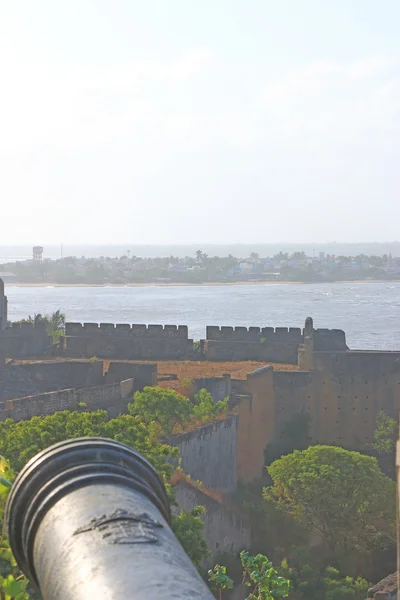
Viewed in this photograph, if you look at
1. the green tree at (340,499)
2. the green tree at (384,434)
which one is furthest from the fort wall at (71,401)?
the green tree at (384,434)

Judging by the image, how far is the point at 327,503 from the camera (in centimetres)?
2014

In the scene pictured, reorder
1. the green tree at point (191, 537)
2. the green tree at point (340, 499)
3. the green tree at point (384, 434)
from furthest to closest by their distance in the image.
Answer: the green tree at point (384, 434), the green tree at point (340, 499), the green tree at point (191, 537)

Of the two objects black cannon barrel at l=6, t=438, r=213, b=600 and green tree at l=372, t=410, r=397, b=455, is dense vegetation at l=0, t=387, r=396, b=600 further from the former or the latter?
black cannon barrel at l=6, t=438, r=213, b=600

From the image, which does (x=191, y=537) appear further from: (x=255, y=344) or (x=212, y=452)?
(x=255, y=344)

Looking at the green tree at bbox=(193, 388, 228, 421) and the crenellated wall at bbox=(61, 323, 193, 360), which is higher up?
the crenellated wall at bbox=(61, 323, 193, 360)

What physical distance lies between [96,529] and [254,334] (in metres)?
26.8

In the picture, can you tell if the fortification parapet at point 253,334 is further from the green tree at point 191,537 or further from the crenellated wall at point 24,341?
the green tree at point 191,537

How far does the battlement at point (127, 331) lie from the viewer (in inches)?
1209

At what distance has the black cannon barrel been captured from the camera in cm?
324

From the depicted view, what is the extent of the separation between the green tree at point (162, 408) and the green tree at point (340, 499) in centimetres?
201

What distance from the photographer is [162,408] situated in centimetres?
2106

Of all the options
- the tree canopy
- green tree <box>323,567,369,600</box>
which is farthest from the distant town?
green tree <box>323,567,369,600</box>

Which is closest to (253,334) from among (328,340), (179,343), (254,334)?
(254,334)

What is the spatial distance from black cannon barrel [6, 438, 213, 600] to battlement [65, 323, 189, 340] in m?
26.6
